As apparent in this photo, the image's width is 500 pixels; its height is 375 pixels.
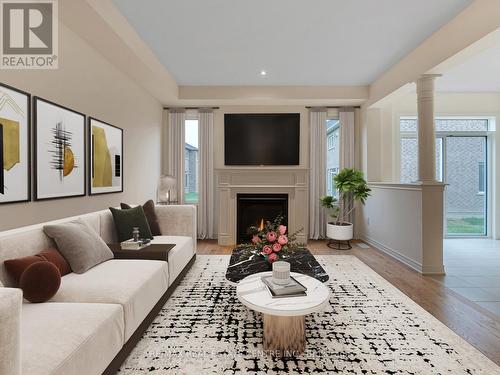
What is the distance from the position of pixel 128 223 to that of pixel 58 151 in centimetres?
97

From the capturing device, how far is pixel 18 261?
1.66 m

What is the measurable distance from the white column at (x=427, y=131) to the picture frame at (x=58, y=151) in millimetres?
4199

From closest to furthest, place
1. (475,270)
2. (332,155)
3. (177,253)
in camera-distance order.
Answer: (177,253) < (475,270) < (332,155)

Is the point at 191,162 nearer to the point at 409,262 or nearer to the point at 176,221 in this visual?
the point at 176,221

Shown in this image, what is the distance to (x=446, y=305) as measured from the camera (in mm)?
2684

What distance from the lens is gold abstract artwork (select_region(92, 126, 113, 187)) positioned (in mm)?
3240

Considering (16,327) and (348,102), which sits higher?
(348,102)

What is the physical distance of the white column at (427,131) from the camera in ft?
12.1

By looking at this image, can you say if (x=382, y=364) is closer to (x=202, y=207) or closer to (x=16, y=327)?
(x=16, y=327)

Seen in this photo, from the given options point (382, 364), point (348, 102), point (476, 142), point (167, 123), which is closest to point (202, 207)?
point (167, 123)

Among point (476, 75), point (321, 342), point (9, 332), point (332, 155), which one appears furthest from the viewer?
point (332, 155)

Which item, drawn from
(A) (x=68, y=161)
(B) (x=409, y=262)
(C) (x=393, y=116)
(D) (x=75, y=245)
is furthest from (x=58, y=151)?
(C) (x=393, y=116)

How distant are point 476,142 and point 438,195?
10.8ft

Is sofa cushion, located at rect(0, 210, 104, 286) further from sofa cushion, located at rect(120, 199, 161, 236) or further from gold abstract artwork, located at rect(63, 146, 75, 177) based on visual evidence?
sofa cushion, located at rect(120, 199, 161, 236)
